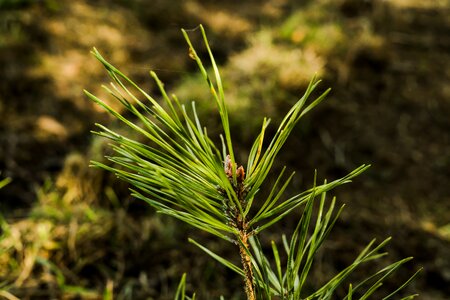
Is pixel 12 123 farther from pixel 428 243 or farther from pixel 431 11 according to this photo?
pixel 431 11

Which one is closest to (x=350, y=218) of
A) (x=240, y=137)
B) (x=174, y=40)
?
(x=240, y=137)

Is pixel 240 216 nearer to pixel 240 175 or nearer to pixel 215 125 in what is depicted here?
pixel 240 175

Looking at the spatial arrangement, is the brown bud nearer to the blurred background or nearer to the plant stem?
the plant stem

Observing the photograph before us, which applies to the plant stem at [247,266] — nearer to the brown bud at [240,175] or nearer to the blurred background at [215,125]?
the brown bud at [240,175]

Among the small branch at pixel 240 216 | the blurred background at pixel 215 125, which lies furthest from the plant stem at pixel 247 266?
the blurred background at pixel 215 125

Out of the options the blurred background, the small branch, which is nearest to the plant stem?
the small branch

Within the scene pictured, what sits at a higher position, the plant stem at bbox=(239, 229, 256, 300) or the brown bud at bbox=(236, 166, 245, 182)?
the brown bud at bbox=(236, 166, 245, 182)

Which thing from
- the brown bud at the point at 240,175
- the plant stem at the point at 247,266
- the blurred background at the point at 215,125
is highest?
the brown bud at the point at 240,175

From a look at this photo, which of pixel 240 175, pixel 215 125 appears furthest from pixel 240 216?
pixel 215 125

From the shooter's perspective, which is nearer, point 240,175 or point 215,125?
point 240,175

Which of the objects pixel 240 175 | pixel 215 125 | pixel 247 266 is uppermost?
pixel 240 175
